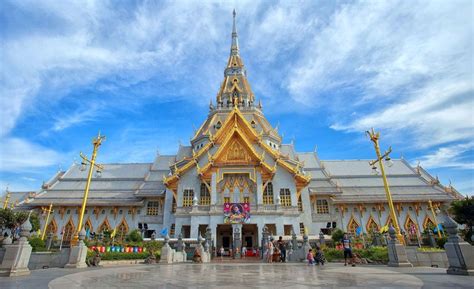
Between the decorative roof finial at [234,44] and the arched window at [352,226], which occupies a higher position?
the decorative roof finial at [234,44]

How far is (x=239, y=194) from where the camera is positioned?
85.4 ft

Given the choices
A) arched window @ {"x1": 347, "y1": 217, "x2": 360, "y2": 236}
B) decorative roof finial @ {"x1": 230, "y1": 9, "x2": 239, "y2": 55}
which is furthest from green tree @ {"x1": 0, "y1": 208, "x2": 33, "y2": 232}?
decorative roof finial @ {"x1": 230, "y1": 9, "x2": 239, "y2": 55}

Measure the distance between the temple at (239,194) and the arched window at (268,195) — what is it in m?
0.10

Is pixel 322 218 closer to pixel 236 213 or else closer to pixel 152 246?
pixel 236 213

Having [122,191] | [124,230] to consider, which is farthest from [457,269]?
[122,191]

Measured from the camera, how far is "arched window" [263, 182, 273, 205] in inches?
1024

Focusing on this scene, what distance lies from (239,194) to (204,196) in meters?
3.60

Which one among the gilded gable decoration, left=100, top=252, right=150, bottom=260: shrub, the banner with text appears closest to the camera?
left=100, top=252, right=150, bottom=260: shrub

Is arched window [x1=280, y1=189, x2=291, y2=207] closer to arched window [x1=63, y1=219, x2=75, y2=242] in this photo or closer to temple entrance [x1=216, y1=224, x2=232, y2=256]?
temple entrance [x1=216, y1=224, x2=232, y2=256]

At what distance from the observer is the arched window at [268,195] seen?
1024 inches

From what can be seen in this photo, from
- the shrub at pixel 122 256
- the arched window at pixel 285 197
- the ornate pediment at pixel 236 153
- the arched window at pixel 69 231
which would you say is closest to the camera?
the shrub at pixel 122 256

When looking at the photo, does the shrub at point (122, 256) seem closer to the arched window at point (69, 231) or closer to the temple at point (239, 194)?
the temple at point (239, 194)

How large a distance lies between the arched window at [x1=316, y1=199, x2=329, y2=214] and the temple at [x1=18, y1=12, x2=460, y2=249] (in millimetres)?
110

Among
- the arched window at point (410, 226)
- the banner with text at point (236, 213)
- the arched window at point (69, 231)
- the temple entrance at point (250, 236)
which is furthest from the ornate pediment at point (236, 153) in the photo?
the arched window at point (69, 231)
